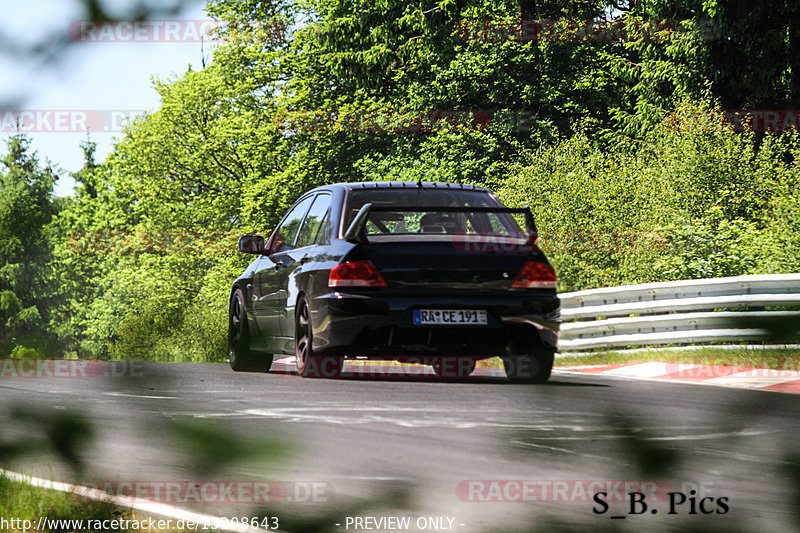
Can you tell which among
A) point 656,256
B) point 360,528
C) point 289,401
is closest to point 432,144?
point 656,256

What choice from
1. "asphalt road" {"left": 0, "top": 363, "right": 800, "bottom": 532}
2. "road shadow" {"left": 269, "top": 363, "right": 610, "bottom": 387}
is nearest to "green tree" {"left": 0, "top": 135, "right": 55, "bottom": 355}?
"asphalt road" {"left": 0, "top": 363, "right": 800, "bottom": 532}

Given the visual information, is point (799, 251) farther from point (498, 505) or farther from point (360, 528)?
point (498, 505)

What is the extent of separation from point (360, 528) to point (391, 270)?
6352mm

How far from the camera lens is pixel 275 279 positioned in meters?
10.7

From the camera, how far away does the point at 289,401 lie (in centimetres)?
981

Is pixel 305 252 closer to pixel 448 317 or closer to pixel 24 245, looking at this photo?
pixel 448 317

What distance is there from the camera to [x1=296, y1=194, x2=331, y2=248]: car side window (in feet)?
33.3

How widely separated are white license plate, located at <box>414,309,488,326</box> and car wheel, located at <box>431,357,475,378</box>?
3672 millimetres

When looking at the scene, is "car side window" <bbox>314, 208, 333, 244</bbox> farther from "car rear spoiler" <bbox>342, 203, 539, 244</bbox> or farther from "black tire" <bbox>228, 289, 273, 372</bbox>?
"black tire" <bbox>228, 289, 273, 372</bbox>

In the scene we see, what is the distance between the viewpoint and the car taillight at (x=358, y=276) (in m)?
8.90

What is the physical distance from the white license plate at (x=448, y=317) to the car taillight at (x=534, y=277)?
0.42 meters

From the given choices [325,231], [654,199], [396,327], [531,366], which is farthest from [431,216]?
[654,199]

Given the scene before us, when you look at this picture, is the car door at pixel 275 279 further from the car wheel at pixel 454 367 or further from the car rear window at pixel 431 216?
the car wheel at pixel 454 367

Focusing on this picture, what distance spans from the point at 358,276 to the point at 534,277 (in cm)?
131
